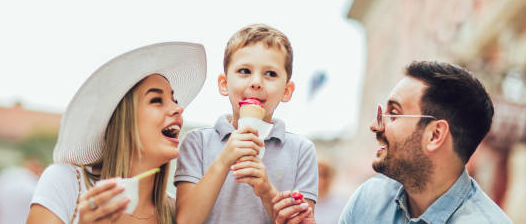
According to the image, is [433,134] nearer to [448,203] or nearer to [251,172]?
[448,203]

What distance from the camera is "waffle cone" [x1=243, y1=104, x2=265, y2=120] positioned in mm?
2457

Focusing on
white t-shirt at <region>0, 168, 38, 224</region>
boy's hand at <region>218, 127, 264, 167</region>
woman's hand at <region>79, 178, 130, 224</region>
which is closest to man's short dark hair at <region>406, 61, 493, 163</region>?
boy's hand at <region>218, 127, 264, 167</region>

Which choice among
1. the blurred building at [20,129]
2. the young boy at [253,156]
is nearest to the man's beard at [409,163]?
the young boy at [253,156]

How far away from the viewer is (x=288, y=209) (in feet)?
7.88

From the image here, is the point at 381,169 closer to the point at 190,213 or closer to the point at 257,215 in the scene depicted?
the point at 257,215

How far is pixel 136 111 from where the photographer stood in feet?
8.41

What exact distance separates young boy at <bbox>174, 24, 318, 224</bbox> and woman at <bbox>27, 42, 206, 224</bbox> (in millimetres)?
173

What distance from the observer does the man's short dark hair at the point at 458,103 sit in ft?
9.96

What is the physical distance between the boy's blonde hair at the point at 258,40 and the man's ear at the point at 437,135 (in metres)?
0.94

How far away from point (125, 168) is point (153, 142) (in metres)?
0.19

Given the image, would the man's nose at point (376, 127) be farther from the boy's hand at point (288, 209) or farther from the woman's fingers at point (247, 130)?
the woman's fingers at point (247, 130)

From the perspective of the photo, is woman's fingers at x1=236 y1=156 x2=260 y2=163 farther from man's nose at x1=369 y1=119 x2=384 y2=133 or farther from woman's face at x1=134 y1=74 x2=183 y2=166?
man's nose at x1=369 y1=119 x2=384 y2=133

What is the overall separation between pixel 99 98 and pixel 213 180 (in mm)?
682

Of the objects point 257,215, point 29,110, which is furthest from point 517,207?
point 29,110
